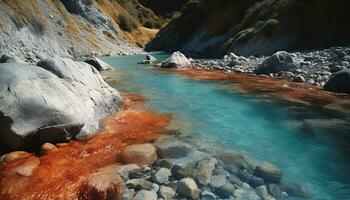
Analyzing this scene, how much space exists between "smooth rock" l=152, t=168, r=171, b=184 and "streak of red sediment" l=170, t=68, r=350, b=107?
40.3 ft

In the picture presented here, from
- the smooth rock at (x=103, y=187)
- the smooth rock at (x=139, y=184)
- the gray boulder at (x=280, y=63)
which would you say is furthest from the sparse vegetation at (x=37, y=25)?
the smooth rock at (x=139, y=184)

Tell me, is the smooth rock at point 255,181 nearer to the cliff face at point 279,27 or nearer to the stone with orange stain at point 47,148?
the stone with orange stain at point 47,148

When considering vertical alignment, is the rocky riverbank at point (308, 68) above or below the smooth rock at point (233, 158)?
above

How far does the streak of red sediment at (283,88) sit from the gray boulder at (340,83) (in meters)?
0.58

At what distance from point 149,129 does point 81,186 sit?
5.61 metres

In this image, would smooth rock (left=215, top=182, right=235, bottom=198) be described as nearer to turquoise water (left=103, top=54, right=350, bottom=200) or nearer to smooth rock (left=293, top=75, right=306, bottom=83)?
turquoise water (left=103, top=54, right=350, bottom=200)

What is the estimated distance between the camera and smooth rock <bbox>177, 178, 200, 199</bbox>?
9.55 metres

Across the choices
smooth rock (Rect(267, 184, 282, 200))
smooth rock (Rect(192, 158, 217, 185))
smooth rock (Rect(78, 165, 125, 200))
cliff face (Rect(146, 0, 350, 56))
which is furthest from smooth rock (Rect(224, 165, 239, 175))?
cliff face (Rect(146, 0, 350, 56))

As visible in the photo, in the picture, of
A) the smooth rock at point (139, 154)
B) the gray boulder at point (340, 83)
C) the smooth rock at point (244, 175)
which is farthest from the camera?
the gray boulder at point (340, 83)

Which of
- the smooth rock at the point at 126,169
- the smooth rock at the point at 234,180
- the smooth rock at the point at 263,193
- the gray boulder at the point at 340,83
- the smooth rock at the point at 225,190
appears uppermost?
the gray boulder at the point at 340,83

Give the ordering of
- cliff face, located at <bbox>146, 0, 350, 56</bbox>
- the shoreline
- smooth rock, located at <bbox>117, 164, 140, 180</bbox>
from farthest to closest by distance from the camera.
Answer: cliff face, located at <bbox>146, 0, 350, 56</bbox>, smooth rock, located at <bbox>117, 164, 140, 180</bbox>, the shoreline

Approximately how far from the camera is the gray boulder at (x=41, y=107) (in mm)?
12547

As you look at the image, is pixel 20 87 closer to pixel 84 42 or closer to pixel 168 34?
pixel 84 42

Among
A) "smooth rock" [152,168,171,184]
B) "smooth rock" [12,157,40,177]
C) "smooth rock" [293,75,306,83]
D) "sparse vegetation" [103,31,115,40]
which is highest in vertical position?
"smooth rock" [293,75,306,83]
